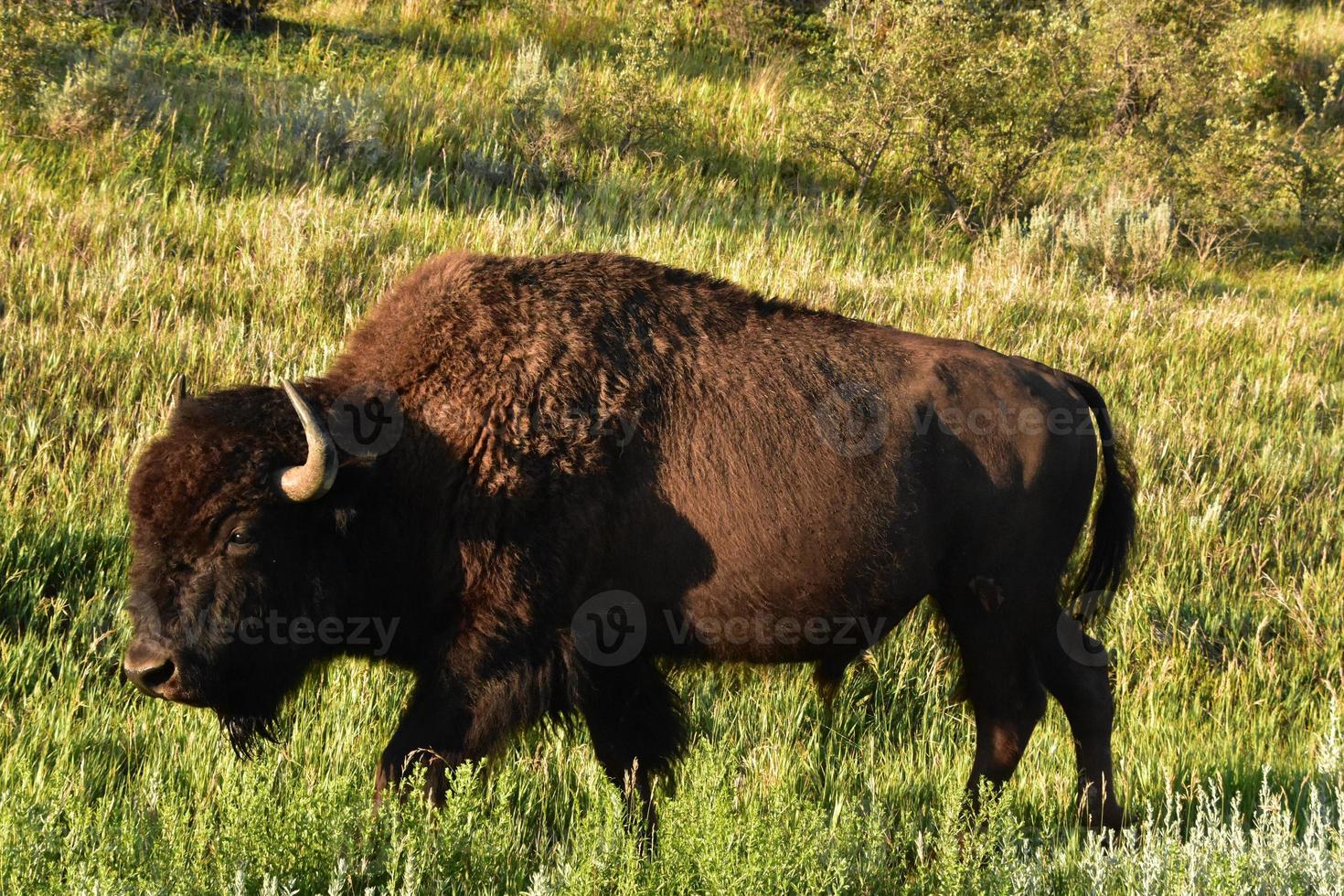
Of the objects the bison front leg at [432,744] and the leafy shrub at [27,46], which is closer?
the bison front leg at [432,744]

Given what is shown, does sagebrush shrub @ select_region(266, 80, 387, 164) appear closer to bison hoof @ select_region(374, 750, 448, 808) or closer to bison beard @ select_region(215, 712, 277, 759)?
bison beard @ select_region(215, 712, 277, 759)

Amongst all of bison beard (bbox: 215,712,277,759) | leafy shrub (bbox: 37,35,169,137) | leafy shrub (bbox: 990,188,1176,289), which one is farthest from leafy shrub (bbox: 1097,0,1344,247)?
bison beard (bbox: 215,712,277,759)

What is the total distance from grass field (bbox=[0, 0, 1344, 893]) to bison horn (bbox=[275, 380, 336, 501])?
0.84m

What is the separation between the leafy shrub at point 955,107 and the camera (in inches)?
445

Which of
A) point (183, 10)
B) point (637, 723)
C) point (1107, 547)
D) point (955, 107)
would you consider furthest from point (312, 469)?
point (183, 10)

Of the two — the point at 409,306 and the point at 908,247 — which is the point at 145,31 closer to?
the point at 908,247

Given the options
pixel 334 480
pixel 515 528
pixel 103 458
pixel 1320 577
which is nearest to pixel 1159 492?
pixel 1320 577

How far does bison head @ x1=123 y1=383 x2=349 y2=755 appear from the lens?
3.57m

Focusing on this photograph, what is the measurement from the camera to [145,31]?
10.7 meters

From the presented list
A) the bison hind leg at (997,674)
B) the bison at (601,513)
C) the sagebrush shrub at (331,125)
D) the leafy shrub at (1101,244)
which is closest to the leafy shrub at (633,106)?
the sagebrush shrub at (331,125)

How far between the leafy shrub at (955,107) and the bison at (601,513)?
25.2 feet

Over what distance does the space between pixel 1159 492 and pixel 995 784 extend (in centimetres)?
303

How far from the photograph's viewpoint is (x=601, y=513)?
3900 mm

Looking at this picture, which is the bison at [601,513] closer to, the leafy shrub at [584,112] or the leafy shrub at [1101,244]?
the leafy shrub at [1101,244]
